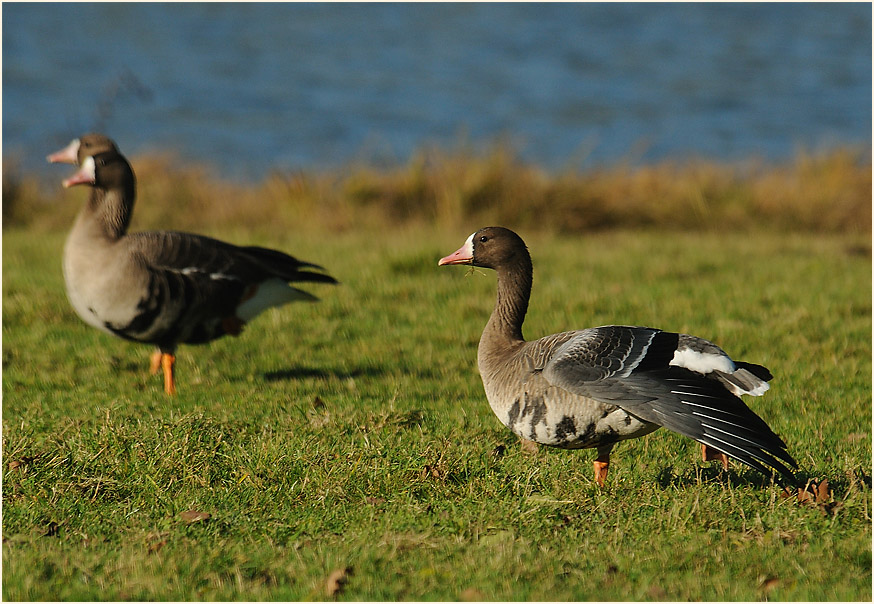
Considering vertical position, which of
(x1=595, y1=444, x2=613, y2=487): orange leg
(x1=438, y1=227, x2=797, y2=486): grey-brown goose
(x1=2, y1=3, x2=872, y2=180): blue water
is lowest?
(x1=595, y1=444, x2=613, y2=487): orange leg

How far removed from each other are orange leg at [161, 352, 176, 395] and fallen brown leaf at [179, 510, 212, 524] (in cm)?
261

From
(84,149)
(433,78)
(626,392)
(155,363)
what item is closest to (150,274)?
(155,363)

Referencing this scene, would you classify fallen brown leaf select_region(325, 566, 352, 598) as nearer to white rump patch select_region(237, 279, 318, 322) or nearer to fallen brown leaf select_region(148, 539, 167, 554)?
fallen brown leaf select_region(148, 539, 167, 554)

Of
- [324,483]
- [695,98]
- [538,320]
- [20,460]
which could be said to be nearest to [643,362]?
[324,483]

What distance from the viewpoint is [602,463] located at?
593 centimetres

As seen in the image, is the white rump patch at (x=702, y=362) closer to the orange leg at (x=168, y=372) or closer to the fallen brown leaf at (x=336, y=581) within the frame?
the fallen brown leaf at (x=336, y=581)

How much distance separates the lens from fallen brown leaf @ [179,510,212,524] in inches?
211

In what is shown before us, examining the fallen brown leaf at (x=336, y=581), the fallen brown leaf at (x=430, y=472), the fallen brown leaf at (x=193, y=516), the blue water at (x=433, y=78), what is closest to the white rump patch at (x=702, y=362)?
the fallen brown leaf at (x=430, y=472)

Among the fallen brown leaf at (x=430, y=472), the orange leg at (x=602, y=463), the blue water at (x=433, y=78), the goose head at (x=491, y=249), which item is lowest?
the fallen brown leaf at (x=430, y=472)

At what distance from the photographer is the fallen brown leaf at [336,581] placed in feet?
15.3

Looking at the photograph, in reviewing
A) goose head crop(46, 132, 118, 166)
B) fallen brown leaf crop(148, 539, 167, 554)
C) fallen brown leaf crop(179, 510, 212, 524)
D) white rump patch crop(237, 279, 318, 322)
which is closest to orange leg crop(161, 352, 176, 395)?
white rump patch crop(237, 279, 318, 322)

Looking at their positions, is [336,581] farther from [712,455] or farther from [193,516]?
[712,455]

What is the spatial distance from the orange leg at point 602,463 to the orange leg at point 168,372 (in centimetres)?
360

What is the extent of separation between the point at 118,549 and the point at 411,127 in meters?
26.2
